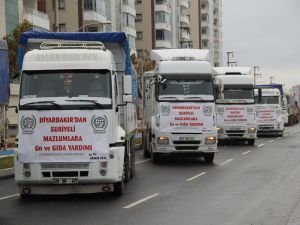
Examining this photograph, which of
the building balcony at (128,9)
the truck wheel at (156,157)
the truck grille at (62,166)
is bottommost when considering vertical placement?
the truck wheel at (156,157)

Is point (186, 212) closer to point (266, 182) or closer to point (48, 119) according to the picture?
point (48, 119)

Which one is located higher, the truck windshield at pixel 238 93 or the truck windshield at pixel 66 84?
the truck windshield at pixel 66 84

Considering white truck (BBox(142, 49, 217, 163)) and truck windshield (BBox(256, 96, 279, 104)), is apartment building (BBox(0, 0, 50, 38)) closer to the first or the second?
truck windshield (BBox(256, 96, 279, 104))

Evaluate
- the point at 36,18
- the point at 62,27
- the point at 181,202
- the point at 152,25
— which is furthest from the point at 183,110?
the point at 152,25

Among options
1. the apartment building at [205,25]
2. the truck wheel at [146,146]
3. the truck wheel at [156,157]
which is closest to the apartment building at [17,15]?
the truck wheel at [146,146]

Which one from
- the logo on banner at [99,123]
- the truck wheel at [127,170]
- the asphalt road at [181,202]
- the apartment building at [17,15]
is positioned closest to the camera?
the asphalt road at [181,202]

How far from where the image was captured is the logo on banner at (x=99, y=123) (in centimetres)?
1258

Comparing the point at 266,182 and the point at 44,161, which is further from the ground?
the point at 44,161

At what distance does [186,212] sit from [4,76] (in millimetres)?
12346

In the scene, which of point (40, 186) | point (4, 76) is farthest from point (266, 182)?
point (4, 76)

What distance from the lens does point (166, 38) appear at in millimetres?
107125

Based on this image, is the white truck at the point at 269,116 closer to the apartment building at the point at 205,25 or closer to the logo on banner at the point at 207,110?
the logo on banner at the point at 207,110

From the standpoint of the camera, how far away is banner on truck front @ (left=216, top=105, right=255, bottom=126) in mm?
31984

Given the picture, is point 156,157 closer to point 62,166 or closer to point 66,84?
point 66,84
